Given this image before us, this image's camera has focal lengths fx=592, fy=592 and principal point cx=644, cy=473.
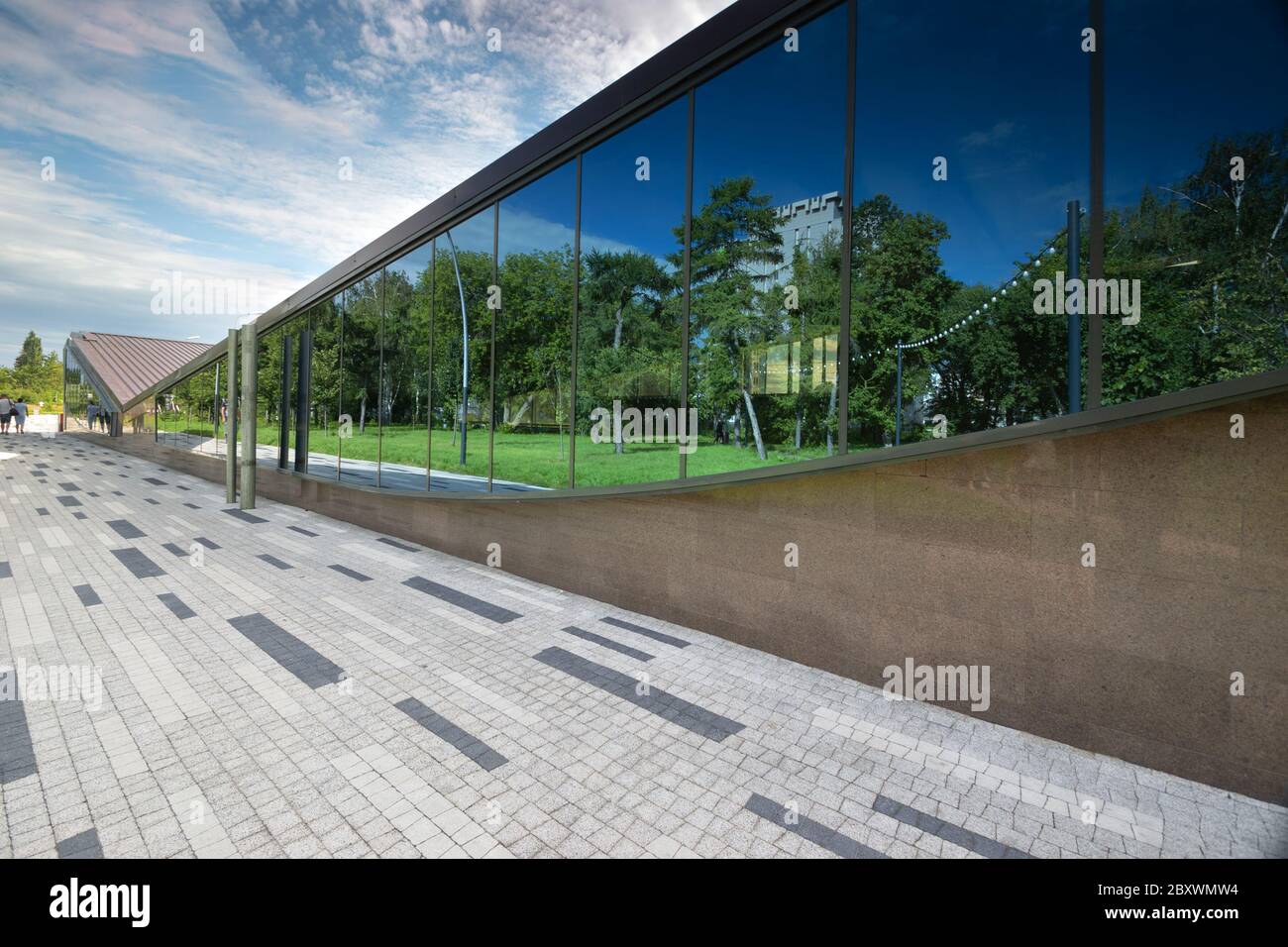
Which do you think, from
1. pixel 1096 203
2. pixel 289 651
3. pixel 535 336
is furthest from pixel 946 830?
pixel 535 336

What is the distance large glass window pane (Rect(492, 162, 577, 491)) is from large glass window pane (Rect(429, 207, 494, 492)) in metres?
0.40

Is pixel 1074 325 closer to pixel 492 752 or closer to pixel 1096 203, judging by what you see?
pixel 1096 203

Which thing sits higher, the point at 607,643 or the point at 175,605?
the point at 175,605

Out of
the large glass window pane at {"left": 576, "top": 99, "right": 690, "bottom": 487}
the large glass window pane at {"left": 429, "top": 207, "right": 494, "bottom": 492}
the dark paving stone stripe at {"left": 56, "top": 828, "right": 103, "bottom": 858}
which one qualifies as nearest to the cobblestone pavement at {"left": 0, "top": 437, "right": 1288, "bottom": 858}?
the dark paving stone stripe at {"left": 56, "top": 828, "right": 103, "bottom": 858}

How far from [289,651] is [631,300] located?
5.80 meters

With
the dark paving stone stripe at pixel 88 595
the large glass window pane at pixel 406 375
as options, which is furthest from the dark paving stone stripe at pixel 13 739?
the large glass window pane at pixel 406 375

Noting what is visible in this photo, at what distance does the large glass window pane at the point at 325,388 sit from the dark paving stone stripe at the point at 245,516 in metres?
1.67

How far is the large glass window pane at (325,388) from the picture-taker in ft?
48.4

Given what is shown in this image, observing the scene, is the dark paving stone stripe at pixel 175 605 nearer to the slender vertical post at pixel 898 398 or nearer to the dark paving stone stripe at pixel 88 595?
the dark paving stone stripe at pixel 88 595

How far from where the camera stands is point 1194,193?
4.14 metres

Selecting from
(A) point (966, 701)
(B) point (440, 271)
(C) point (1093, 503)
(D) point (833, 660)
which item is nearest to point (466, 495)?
(B) point (440, 271)

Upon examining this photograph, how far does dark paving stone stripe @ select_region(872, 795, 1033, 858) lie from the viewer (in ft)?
11.4
